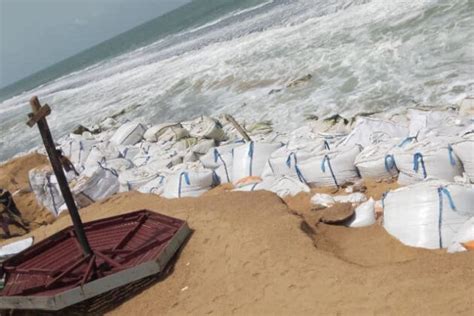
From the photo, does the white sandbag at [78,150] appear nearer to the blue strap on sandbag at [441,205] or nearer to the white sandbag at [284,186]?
the white sandbag at [284,186]

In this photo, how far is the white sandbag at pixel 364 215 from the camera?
4.42 meters

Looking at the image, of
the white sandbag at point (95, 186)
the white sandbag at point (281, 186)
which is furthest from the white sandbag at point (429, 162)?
the white sandbag at point (95, 186)

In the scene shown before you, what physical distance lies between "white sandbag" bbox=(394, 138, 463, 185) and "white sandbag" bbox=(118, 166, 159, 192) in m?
3.28

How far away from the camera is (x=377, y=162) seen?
16.2 feet

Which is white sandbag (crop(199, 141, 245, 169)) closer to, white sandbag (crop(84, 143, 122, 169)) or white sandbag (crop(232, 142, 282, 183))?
white sandbag (crop(232, 142, 282, 183))

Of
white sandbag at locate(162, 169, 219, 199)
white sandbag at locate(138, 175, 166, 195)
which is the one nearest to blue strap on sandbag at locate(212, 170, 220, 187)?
white sandbag at locate(162, 169, 219, 199)

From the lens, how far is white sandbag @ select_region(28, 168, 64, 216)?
23.6 feet

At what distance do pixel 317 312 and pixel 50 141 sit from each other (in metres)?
2.14

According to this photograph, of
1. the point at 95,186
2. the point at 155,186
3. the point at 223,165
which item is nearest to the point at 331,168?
the point at 223,165

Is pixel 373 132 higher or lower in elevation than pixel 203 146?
higher

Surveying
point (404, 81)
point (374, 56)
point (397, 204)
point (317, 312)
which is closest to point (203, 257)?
point (317, 312)

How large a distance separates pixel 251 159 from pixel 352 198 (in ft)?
5.15

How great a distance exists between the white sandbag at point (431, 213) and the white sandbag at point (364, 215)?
318mm

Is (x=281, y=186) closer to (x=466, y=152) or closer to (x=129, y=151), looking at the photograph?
(x=466, y=152)
